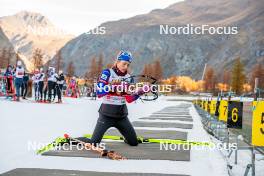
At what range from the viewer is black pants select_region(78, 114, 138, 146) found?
865 cm

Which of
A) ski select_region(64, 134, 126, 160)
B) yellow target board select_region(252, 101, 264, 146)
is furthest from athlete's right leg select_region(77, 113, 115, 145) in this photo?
yellow target board select_region(252, 101, 264, 146)

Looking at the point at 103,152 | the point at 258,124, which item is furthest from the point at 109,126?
the point at 258,124

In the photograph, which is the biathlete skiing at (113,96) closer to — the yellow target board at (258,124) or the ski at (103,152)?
the ski at (103,152)

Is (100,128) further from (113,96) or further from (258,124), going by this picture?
(258,124)

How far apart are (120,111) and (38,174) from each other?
9.47ft

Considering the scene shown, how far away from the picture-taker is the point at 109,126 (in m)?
8.79

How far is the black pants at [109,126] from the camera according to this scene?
8.65m

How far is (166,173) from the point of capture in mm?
6688

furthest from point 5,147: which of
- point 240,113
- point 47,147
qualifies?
point 240,113

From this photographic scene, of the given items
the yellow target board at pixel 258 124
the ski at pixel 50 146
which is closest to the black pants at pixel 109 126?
the ski at pixel 50 146

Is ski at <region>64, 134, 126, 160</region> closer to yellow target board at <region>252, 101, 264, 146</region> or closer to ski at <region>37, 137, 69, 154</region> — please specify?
ski at <region>37, 137, 69, 154</region>

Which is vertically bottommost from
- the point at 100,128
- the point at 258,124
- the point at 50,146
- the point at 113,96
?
the point at 50,146

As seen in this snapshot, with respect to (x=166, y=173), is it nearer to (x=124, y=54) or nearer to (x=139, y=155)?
Result: (x=139, y=155)

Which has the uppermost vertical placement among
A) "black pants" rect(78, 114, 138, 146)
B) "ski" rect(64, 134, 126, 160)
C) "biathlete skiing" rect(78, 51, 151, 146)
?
"biathlete skiing" rect(78, 51, 151, 146)
